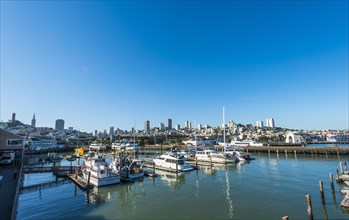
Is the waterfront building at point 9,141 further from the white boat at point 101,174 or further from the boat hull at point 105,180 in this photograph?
the boat hull at point 105,180

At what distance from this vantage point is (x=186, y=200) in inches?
843

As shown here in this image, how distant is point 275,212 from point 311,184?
13558 millimetres

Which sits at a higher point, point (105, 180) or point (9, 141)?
point (9, 141)

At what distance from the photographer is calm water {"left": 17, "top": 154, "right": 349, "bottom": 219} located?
1728cm

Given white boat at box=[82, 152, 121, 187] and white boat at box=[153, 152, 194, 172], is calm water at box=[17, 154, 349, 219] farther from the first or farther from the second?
white boat at box=[153, 152, 194, 172]

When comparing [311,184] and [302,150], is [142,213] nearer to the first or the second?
[311,184]

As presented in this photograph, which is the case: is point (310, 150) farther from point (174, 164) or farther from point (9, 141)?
point (9, 141)

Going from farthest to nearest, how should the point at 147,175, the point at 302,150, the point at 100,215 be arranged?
1. the point at 302,150
2. the point at 147,175
3. the point at 100,215

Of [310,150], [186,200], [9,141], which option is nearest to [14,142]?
[9,141]

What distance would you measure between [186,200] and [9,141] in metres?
39.5

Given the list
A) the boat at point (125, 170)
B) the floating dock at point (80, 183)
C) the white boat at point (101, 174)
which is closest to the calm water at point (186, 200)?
the floating dock at point (80, 183)

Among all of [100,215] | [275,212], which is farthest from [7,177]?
[275,212]

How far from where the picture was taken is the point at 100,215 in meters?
17.4

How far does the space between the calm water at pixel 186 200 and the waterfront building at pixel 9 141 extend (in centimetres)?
1501
